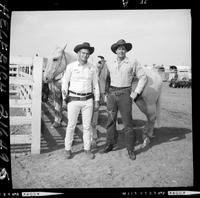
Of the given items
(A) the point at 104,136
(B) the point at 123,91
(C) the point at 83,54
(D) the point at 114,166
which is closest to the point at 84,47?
(C) the point at 83,54

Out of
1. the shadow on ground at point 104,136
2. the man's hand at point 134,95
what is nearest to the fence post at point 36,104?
the shadow on ground at point 104,136

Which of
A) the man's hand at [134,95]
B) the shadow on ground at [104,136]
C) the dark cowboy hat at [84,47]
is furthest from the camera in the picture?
the shadow on ground at [104,136]

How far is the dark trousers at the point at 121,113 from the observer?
2727 mm

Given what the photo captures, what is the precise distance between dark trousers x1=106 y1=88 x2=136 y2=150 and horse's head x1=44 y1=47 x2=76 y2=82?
0.61 m

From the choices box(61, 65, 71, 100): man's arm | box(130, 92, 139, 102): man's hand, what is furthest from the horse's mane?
box(130, 92, 139, 102): man's hand

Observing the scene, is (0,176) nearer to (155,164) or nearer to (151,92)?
(155,164)

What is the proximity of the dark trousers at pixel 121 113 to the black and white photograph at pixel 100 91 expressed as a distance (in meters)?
0.01

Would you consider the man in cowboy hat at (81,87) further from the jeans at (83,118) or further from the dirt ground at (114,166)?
the dirt ground at (114,166)

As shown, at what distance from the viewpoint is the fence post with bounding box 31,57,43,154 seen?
8.96 feet

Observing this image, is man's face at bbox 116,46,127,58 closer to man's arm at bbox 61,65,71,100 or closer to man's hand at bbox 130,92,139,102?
man's hand at bbox 130,92,139,102

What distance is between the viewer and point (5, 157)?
103 inches
